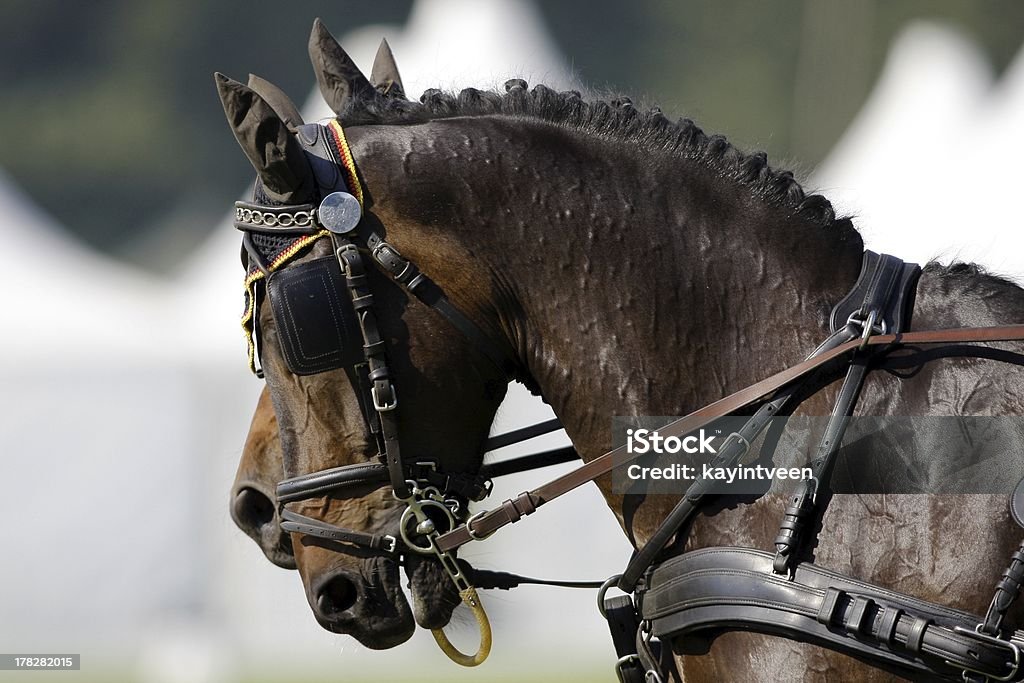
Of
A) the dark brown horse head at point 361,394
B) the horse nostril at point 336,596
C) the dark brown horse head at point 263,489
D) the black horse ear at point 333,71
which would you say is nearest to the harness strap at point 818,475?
the dark brown horse head at point 361,394

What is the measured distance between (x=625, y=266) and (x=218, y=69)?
632 cm

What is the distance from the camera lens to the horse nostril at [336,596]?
2.44 metres

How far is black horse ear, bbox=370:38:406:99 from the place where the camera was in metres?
2.82

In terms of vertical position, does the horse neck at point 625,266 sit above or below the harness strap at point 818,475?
above

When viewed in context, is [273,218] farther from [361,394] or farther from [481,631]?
[481,631]

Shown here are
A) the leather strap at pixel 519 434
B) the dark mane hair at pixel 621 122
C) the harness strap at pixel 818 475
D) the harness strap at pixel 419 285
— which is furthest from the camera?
the leather strap at pixel 519 434

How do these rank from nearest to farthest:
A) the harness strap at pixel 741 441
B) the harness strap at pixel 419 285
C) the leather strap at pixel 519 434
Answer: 1. the harness strap at pixel 741 441
2. the harness strap at pixel 419 285
3. the leather strap at pixel 519 434

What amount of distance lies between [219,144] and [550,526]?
3.64 metres

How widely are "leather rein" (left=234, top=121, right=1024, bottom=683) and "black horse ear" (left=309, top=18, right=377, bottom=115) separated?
0.97 feet

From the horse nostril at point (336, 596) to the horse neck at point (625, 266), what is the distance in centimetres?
62

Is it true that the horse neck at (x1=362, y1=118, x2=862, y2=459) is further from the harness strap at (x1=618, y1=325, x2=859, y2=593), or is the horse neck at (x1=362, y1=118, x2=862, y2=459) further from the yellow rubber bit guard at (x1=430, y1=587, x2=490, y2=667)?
the yellow rubber bit guard at (x1=430, y1=587, x2=490, y2=667)

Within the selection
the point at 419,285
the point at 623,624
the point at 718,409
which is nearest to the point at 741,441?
the point at 718,409

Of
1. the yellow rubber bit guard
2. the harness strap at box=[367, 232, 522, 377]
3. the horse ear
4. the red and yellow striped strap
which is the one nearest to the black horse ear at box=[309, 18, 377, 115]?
the horse ear

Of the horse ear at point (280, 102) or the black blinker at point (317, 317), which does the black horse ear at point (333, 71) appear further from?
the black blinker at point (317, 317)
